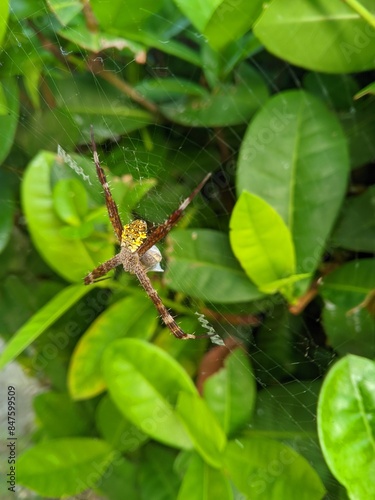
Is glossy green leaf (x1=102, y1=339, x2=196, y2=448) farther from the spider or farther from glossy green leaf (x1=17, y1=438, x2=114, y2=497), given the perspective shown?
glossy green leaf (x1=17, y1=438, x2=114, y2=497)

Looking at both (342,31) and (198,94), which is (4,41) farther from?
(342,31)

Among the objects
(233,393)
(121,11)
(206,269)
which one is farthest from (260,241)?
(121,11)

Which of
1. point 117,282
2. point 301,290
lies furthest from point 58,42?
point 301,290

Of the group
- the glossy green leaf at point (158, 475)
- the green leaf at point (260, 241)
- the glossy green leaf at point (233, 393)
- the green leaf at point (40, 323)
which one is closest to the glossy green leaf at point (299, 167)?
the green leaf at point (260, 241)

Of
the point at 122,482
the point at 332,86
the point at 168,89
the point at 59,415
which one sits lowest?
the point at 122,482

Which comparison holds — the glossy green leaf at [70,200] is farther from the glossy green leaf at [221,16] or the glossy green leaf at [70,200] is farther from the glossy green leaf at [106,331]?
the glossy green leaf at [221,16]

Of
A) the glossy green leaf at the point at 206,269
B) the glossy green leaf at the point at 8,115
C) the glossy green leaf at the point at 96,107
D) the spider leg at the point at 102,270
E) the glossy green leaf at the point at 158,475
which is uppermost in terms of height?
the glossy green leaf at the point at 8,115

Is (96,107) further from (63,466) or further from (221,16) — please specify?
(63,466)
